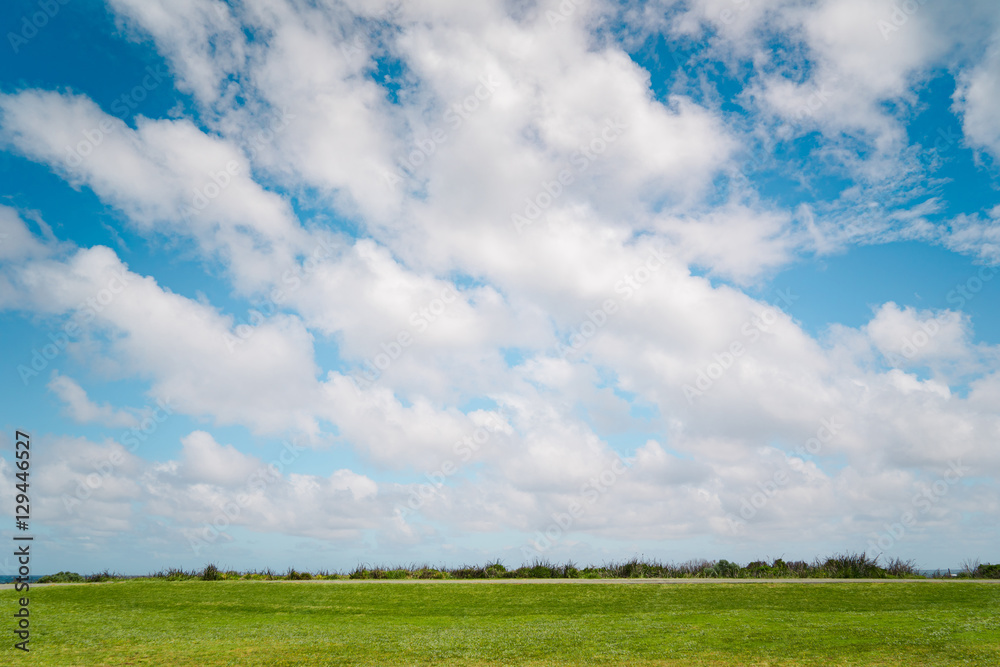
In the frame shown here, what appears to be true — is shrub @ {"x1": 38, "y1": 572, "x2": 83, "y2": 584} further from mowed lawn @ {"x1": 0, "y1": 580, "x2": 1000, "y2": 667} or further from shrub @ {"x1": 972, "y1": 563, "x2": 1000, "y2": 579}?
shrub @ {"x1": 972, "y1": 563, "x2": 1000, "y2": 579}

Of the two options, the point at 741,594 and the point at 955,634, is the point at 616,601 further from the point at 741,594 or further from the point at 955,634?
the point at 955,634

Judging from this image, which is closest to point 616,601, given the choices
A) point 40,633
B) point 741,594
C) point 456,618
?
point 741,594

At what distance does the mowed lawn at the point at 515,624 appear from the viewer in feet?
37.3

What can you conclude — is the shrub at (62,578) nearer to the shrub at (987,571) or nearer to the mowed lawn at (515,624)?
the mowed lawn at (515,624)

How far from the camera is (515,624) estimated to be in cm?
1554

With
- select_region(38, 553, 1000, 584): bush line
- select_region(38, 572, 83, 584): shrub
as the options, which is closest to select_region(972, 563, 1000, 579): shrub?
select_region(38, 553, 1000, 584): bush line

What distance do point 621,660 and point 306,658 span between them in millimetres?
6218

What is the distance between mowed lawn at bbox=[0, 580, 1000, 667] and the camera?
1136 cm

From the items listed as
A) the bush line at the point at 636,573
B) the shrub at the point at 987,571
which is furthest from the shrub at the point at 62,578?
the shrub at the point at 987,571

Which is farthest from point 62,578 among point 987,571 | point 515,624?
point 987,571

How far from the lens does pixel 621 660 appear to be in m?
11.0

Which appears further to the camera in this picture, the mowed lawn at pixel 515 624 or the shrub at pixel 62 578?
the shrub at pixel 62 578

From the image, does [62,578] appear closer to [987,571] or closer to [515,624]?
[515,624]

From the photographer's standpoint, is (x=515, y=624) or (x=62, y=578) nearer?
(x=515, y=624)
